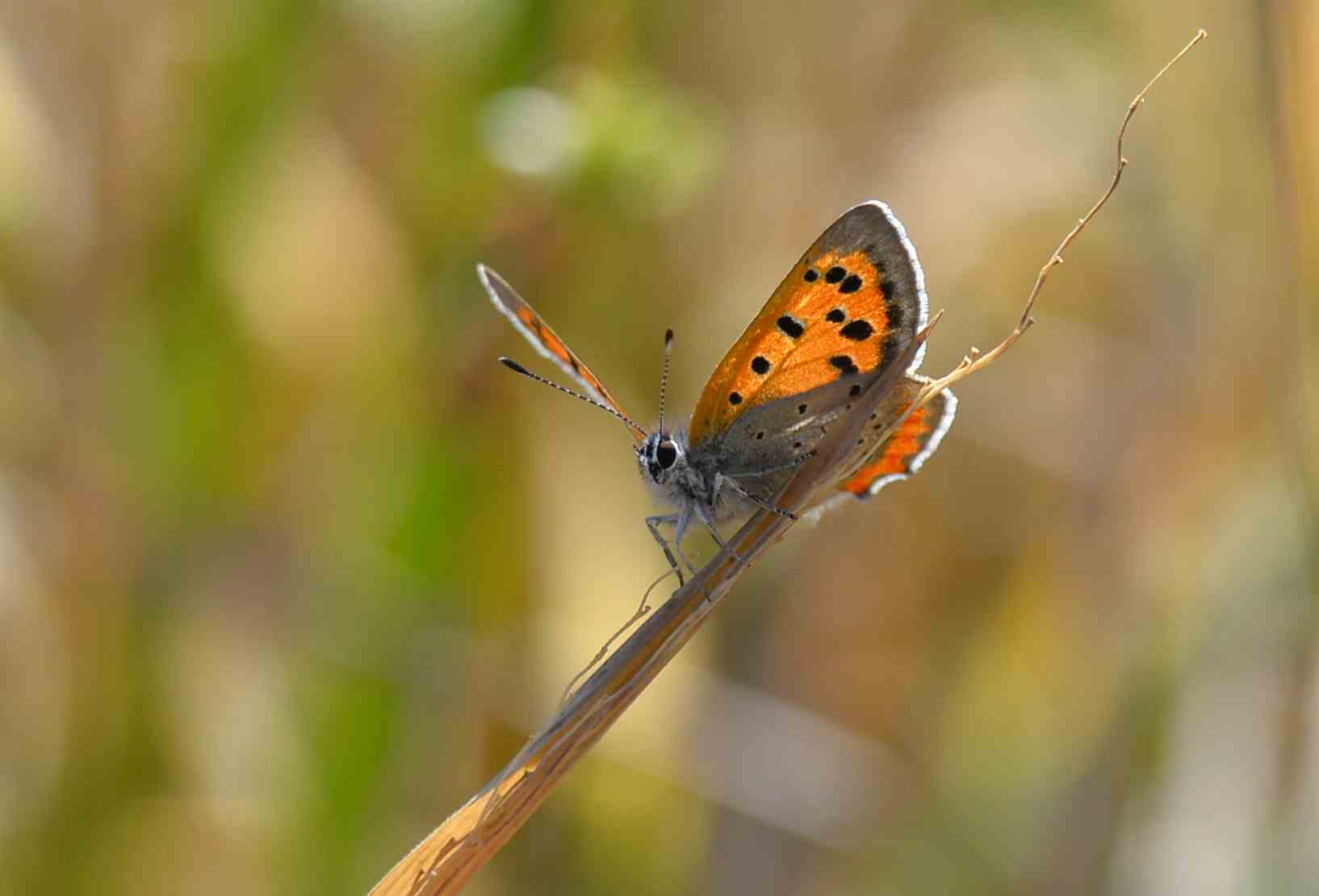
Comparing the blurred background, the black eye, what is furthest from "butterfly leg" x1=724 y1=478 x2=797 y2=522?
the blurred background

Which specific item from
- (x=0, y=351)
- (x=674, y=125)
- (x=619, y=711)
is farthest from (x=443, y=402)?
(x=619, y=711)

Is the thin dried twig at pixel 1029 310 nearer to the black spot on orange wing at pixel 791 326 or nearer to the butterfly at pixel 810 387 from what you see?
the butterfly at pixel 810 387

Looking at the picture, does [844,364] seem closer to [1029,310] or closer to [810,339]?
[810,339]

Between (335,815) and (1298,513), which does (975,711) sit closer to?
(1298,513)

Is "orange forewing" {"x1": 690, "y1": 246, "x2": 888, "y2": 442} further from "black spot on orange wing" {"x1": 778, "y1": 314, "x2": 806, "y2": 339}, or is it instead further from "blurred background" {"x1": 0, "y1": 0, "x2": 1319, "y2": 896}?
"blurred background" {"x1": 0, "y1": 0, "x2": 1319, "y2": 896}

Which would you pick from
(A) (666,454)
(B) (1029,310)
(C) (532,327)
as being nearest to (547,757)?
(B) (1029,310)

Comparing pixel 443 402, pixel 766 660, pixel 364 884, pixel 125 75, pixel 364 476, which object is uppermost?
pixel 125 75
